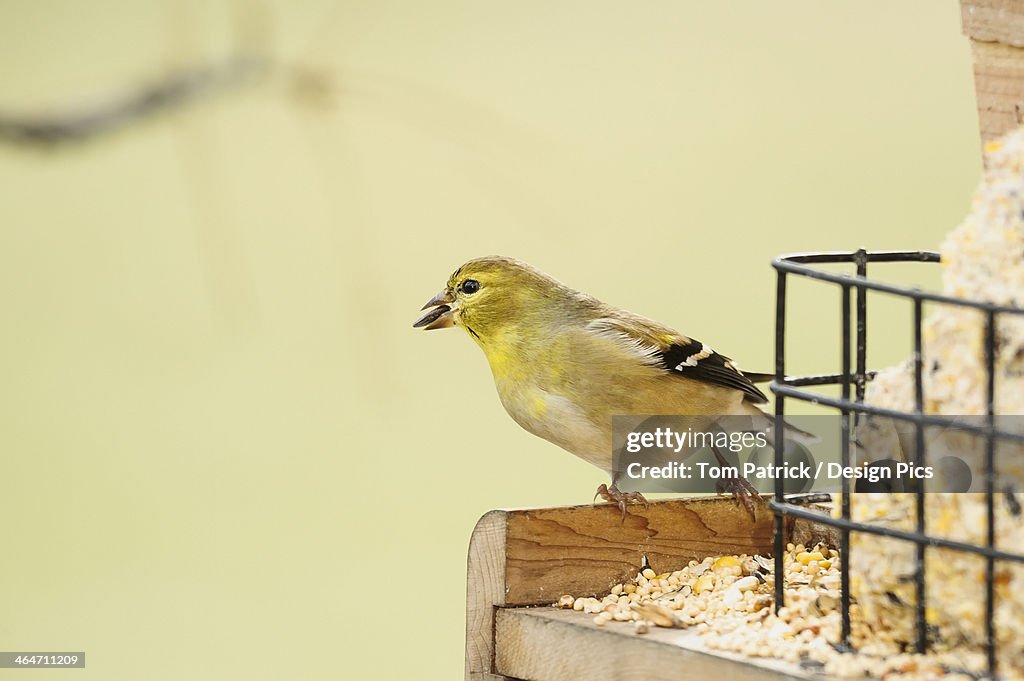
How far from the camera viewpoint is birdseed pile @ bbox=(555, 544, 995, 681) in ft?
6.73

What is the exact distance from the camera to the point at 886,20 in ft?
47.1

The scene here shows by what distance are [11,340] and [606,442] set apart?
32.4 ft

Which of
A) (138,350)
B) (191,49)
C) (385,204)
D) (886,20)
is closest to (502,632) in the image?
(191,49)

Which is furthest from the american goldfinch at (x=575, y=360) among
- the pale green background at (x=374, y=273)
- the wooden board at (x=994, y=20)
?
the pale green background at (x=374, y=273)

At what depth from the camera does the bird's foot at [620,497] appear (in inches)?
108

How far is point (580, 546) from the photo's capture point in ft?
8.77

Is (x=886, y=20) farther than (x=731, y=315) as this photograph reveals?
Yes

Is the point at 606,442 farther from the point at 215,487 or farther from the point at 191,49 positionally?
the point at 215,487

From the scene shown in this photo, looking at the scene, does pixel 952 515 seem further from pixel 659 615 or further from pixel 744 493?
pixel 744 493

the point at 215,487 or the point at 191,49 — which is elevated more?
the point at 191,49

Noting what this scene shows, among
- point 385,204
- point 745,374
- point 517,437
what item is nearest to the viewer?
point 745,374

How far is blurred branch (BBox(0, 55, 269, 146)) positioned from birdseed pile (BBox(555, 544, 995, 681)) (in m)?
1.07

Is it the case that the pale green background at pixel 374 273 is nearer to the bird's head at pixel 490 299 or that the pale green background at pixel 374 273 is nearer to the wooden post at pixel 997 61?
the bird's head at pixel 490 299

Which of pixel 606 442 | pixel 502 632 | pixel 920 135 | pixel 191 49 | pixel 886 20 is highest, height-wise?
pixel 886 20
